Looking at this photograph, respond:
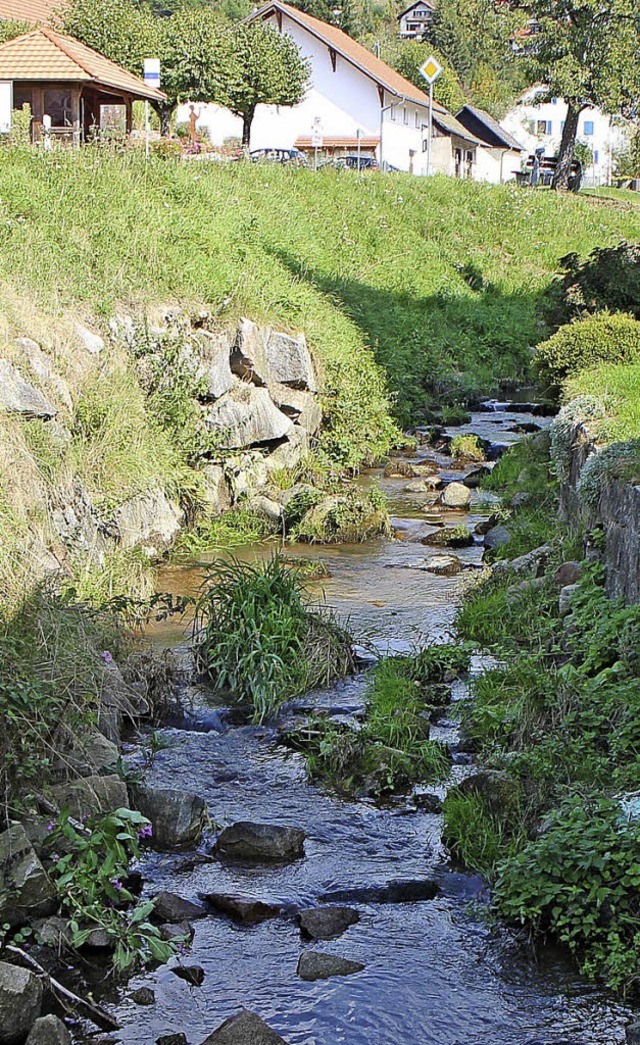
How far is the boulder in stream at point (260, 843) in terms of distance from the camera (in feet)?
22.9

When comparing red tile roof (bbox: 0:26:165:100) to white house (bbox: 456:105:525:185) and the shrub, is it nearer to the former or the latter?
the shrub

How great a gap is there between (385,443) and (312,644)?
9506 mm

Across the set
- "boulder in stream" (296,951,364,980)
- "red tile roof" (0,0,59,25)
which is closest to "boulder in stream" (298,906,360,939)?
"boulder in stream" (296,951,364,980)

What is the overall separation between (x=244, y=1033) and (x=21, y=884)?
1417 millimetres

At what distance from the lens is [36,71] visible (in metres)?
29.5

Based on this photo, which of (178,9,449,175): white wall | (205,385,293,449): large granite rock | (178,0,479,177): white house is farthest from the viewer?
(178,9,449,175): white wall

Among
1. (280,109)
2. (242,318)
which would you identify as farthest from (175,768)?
(280,109)

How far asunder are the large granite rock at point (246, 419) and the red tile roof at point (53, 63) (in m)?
16.6

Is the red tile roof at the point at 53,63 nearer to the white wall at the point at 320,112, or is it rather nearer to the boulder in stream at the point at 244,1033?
the white wall at the point at 320,112

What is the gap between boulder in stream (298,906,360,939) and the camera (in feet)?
20.4

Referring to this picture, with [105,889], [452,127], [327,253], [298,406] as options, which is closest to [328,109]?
[452,127]

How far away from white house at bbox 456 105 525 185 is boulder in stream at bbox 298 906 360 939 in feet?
207

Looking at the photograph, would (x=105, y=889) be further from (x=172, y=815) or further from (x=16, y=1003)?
(x=172, y=815)

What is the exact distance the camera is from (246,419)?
614 inches
